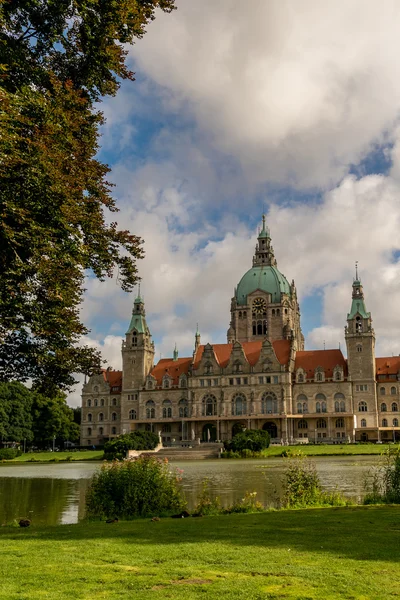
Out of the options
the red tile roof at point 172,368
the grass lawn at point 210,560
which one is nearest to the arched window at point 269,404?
the red tile roof at point 172,368

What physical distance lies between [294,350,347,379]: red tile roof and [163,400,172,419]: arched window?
20723 mm

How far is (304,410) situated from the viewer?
9425 cm

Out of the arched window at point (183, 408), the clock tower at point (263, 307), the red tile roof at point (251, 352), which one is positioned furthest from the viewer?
the clock tower at point (263, 307)

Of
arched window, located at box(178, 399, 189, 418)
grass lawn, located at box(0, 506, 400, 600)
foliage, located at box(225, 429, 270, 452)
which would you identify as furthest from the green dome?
grass lawn, located at box(0, 506, 400, 600)

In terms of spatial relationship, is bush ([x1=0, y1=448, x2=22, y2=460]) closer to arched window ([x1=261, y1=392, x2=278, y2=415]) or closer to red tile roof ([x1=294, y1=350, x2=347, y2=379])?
arched window ([x1=261, y1=392, x2=278, y2=415])

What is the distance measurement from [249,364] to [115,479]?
3157 inches

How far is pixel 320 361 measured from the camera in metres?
97.4

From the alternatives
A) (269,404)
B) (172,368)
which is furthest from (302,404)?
(172,368)

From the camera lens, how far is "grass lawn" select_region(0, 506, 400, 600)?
8.03 meters

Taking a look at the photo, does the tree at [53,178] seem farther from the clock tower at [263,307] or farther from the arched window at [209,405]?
the clock tower at [263,307]

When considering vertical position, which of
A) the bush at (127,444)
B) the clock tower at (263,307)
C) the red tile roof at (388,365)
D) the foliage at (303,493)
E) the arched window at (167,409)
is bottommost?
the foliage at (303,493)

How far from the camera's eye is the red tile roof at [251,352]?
98562 mm

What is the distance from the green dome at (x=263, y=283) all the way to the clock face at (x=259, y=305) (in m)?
1.72

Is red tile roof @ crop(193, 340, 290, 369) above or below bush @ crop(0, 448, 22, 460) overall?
above
